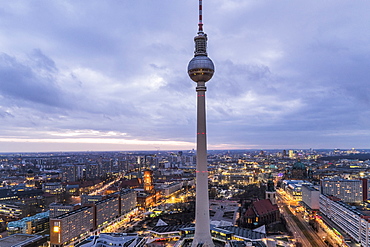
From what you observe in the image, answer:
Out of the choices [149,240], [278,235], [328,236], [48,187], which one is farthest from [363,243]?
[48,187]

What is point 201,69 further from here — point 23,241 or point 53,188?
point 53,188

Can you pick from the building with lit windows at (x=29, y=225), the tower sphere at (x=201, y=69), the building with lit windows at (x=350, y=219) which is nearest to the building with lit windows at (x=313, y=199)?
the building with lit windows at (x=350, y=219)

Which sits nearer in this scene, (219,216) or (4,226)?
(4,226)

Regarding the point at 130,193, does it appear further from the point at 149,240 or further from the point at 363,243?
the point at 363,243

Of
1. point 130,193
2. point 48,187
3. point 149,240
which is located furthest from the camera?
point 48,187

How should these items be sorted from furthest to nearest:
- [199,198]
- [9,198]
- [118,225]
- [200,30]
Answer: [9,198] < [118,225] < [200,30] < [199,198]

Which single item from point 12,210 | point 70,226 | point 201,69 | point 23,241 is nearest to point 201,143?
point 201,69

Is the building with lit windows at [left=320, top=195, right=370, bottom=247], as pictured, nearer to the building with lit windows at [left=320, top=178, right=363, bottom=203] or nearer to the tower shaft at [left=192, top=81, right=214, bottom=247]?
the building with lit windows at [left=320, top=178, right=363, bottom=203]

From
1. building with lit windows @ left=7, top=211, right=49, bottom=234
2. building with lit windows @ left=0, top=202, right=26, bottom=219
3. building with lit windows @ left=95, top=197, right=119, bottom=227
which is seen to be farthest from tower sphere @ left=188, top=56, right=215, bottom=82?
building with lit windows @ left=0, top=202, right=26, bottom=219
